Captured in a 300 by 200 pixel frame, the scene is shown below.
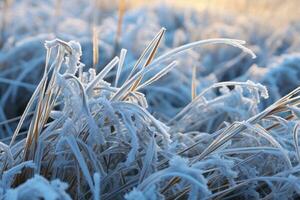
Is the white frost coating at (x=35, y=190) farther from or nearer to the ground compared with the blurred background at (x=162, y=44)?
farther from the ground

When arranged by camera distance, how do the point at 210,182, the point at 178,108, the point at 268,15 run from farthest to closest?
the point at 268,15
the point at 178,108
the point at 210,182

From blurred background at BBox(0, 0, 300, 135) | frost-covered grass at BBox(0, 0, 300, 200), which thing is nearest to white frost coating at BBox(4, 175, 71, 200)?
frost-covered grass at BBox(0, 0, 300, 200)

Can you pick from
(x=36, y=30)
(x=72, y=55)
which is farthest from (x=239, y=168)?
(x=36, y=30)

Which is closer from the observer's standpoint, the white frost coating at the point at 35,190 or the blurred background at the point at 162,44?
the white frost coating at the point at 35,190

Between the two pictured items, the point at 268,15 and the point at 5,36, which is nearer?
the point at 5,36

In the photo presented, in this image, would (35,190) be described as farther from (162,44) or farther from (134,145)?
(162,44)

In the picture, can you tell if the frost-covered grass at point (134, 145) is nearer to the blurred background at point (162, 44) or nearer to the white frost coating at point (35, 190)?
the white frost coating at point (35, 190)

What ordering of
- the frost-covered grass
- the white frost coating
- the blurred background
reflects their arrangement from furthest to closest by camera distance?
the blurred background
the frost-covered grass
the white frost coating

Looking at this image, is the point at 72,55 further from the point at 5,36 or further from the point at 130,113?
the point at 5,36

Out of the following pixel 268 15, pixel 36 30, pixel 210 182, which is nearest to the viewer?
pixel 210 182

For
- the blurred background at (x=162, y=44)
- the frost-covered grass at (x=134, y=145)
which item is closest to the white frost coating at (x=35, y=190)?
the frost-covered grass at (x=134, y=145)

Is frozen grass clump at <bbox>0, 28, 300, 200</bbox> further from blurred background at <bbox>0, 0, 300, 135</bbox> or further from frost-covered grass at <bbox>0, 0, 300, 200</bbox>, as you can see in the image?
blurred background at <bbox>0, 0, 300, 135</bbox>
